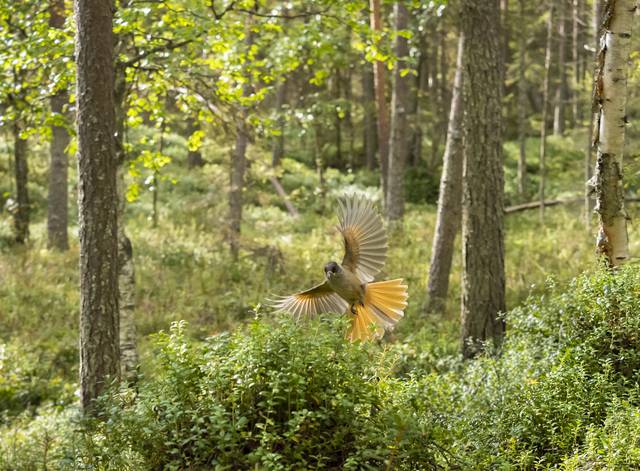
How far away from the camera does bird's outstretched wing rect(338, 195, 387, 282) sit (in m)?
6.35

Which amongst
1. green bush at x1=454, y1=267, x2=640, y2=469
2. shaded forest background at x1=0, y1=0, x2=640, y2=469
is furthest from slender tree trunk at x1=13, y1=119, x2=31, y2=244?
green bush at x1=454, y1=267, x2=640, y2=469

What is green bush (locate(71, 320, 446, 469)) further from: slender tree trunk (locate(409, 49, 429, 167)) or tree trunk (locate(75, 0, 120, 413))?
slender tree trunk (locate(409, 49, 429, 167))

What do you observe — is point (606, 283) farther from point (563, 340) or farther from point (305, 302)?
point (305, 302)

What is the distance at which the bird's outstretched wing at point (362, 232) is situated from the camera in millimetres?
6348

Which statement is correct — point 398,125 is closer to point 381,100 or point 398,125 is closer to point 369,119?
point 381,100

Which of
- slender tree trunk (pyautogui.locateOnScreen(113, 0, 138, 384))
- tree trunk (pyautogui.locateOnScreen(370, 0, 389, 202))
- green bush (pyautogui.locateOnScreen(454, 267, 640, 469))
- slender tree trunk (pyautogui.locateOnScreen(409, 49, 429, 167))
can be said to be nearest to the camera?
green bush (pyautogui.locateOnScreen(454, 267, 640, 469))

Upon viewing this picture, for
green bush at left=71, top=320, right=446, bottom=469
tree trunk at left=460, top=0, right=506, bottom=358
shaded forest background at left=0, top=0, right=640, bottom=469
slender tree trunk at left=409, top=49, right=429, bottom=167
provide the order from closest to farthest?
1. green bush at left=71, top=320, right=446, bottom=469
2. shaded forest background at left=0, top=0, right=640, bottom=469
3. tree trunk at left=460, top=0, right=506, bottom=358
4. slender tree trunk at left=409, top=49, right=429, bottom=167

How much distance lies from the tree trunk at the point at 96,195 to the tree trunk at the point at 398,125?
10.6m

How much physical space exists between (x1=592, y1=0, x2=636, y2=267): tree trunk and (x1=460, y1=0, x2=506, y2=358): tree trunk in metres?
2.04

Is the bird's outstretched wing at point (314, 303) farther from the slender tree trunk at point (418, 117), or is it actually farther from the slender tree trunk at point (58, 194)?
the slender tree trunk at point (418, 117)

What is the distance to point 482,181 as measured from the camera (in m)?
9.42

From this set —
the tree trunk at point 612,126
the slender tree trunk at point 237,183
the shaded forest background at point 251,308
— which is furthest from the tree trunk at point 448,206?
the slender tree trunk at point 237,183

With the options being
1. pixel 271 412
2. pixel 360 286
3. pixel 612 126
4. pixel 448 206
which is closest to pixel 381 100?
pixel 448 206

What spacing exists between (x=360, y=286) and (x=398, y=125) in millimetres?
11078
